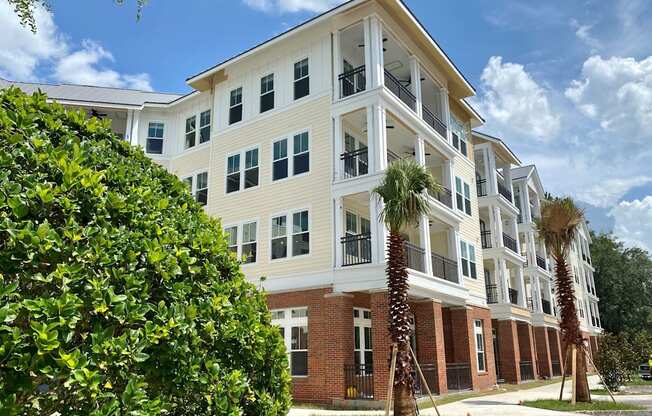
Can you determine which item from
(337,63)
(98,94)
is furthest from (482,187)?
(98,94)

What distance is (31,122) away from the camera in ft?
13.0

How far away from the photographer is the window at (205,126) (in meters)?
24.5

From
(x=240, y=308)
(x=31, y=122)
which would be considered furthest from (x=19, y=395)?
(x=31, y=122)

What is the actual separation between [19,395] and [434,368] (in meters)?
17.2

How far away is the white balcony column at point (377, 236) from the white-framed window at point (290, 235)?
280 cm

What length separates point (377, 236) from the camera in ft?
56.0

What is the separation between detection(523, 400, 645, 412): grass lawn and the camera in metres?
15.8

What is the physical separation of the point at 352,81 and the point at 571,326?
12.1 meters

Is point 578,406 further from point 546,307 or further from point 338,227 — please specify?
point 546,307

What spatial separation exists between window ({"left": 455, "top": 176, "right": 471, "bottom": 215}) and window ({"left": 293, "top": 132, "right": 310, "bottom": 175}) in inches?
331

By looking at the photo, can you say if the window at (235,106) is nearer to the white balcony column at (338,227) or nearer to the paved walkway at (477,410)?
the white balcony column at (338,227)

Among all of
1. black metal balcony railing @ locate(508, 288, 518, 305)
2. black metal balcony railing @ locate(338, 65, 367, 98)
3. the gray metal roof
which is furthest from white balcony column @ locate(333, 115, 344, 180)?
black metal balcony railing @ locate(508, 288, 518, 305)

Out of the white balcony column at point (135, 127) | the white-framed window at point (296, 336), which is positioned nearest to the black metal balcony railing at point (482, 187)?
the white-framed window at point (296, 336)

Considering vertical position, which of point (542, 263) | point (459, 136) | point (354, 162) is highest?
point (459, 136)
